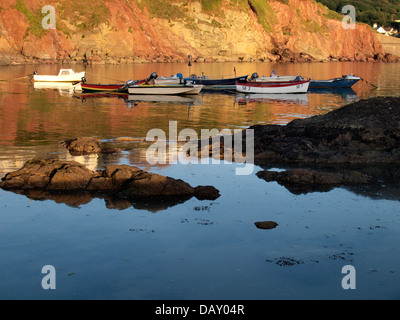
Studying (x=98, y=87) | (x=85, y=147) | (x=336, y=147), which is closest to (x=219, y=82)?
(x=98, y=87)

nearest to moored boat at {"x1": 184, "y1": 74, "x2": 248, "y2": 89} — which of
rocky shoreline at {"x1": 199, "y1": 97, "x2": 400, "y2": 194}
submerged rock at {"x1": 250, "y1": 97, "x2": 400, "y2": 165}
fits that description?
rocky shoreline at {"x1": 199, "y1": 97, "x2": 400, "y2": 194}

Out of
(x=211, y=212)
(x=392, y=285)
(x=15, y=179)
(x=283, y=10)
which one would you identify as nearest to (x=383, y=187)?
(x=211, y=212)

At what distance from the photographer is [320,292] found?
9.73 m

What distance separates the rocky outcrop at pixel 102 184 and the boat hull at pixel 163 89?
107 ft

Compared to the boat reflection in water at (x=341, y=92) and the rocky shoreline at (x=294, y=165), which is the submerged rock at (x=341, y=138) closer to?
the rocky shoreline at (x=294, y=165)

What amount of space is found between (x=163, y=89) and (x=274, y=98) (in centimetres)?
1035

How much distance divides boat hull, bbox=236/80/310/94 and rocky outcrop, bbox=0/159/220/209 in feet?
129

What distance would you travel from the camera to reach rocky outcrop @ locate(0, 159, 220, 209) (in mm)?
15312

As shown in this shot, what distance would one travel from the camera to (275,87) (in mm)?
53875

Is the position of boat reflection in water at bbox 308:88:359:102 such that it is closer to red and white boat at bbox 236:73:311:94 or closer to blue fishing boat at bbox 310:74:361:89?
blue fishing boat at bbox 310:74:361:89

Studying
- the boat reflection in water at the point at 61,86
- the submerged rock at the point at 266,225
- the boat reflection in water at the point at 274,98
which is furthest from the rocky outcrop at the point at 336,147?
the boat reflection in water at the point at 61,86

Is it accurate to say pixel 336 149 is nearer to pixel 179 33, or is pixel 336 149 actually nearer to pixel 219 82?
pixel 219 82

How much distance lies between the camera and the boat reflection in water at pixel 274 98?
4750 centimetres

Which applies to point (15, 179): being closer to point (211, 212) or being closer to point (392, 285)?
point (211, 212)
